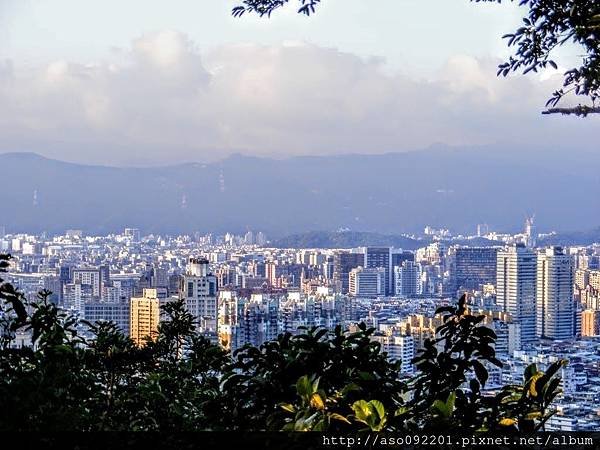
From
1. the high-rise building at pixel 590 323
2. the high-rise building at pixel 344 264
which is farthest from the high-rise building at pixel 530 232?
the high-rise building at pixel 590 323

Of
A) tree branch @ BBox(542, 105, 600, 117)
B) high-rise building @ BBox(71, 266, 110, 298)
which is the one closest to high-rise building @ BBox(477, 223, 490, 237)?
high-rise building @ BBox(71, 266, 110, 298)

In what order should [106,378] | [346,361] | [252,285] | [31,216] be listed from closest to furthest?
[346,361], [106,378], [252,285], [31,216]

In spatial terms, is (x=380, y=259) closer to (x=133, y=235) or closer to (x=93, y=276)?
(x=93, y=276)

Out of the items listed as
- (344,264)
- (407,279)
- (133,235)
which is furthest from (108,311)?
(133,235)

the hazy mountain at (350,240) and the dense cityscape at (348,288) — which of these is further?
the hazy mountain at (350,240)

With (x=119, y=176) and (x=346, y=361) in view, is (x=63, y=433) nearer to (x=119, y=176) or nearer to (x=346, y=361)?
(x=346, y=361)

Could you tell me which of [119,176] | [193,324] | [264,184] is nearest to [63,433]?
[193,324]

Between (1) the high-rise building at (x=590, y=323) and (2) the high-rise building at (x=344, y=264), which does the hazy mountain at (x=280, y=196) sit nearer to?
(2) the high-rise building at (x=344, y=264)
